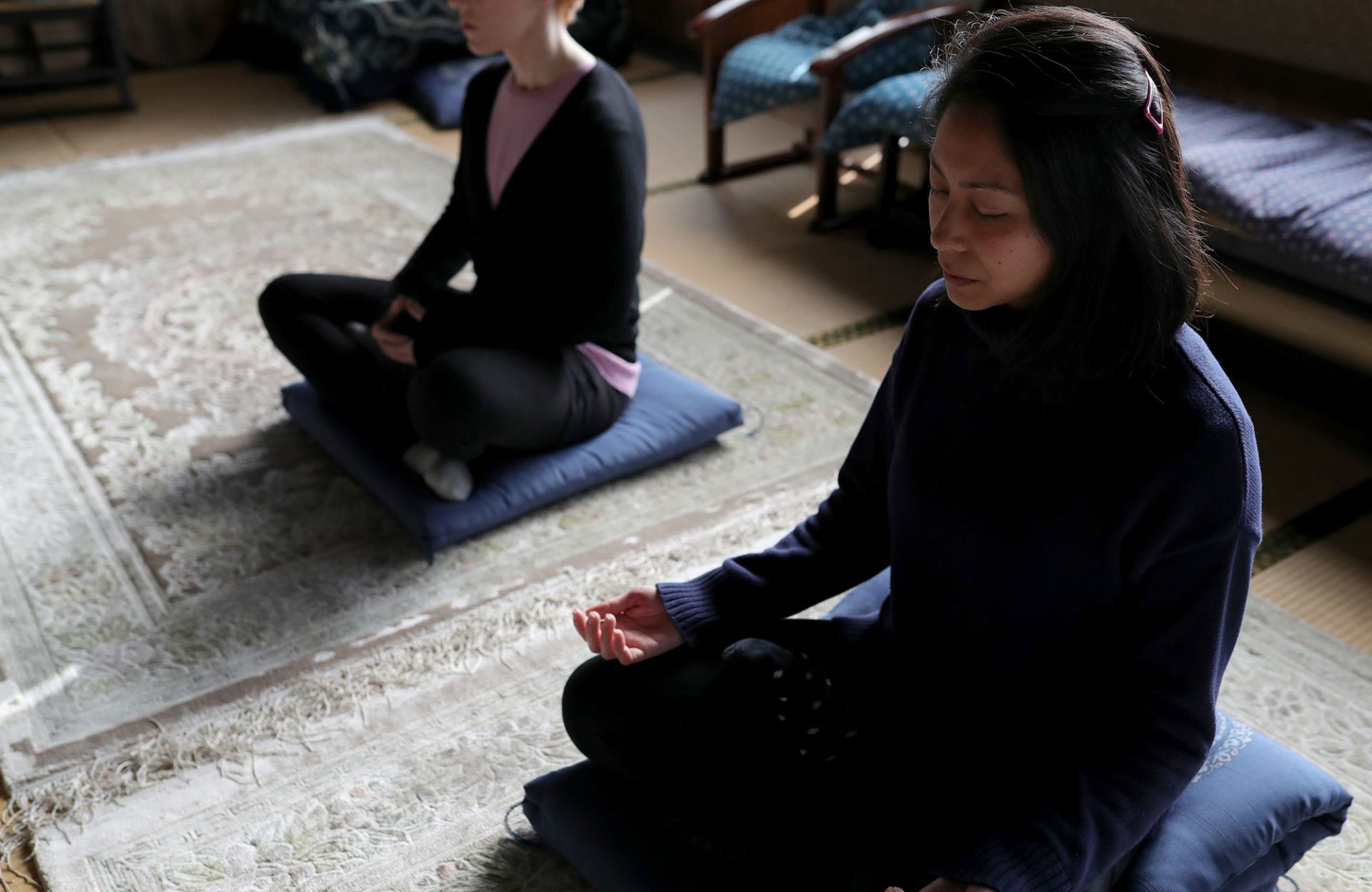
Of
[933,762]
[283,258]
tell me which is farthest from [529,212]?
[283,258]

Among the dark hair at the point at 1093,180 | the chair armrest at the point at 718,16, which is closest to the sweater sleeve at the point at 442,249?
the dark hair at the point at 1093,180

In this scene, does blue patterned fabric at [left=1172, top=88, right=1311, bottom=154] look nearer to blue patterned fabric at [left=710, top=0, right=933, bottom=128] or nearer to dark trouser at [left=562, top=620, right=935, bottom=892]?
blue patterned fabric at [left=710, top=0, right=933, bottom=128]

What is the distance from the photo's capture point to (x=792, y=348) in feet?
9.12

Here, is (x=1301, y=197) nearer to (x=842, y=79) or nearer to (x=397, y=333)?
(x=842, y=79)

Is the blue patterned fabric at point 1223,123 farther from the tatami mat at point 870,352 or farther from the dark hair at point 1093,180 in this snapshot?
the dark hair at point 1093,180

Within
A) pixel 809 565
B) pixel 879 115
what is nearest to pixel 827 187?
pixel 879 115

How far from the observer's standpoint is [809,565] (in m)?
1.37

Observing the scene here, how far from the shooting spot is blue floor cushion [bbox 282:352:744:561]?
6.83 feet

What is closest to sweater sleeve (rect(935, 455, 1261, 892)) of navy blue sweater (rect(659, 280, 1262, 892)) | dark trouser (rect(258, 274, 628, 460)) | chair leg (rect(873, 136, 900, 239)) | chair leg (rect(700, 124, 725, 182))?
navy blue sweater (rect(659, 280, 1262, 892))

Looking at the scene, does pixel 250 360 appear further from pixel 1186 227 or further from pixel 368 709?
pixel 1186 227

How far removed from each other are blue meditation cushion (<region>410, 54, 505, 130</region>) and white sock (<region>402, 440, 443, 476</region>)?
2495 mm

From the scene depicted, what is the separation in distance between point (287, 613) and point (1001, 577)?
1.23 metres

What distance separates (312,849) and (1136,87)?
1.28 metres

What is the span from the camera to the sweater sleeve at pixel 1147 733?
1.05m
